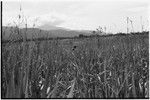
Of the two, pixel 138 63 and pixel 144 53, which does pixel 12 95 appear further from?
pixel 144 53

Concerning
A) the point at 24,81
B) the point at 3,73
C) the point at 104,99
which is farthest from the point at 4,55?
the point at 104,99

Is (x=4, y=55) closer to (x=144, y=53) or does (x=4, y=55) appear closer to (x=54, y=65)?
(x=54, y=65)

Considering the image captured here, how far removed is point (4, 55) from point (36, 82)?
42 cm

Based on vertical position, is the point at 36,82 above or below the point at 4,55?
below

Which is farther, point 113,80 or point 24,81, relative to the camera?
point 113,80

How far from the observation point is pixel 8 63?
2.63 meters

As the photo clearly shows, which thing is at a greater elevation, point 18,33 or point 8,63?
point 18,33

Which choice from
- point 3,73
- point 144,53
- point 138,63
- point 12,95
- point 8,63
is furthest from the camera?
point 144,53

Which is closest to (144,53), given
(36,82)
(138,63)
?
(138,63)

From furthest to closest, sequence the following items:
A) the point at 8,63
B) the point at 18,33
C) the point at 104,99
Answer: the point at 18,33
the point at 8,63
the point at 104,99

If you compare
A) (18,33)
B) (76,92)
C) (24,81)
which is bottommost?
(76,92)

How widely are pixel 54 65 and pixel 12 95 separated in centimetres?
170

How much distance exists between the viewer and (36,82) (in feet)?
8.91

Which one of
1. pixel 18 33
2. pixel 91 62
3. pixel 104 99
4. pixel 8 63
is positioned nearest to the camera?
pixel 104 99
